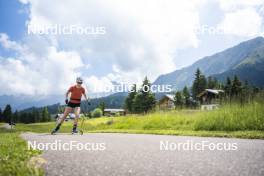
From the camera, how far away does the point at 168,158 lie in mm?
5629

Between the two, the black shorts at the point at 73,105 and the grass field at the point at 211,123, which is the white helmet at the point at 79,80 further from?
the grass field at the point at 211,123

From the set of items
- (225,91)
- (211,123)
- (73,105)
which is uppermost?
(225,91)

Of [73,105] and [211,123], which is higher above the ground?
[73,105]

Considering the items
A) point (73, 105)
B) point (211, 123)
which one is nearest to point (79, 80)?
point (73, 105)

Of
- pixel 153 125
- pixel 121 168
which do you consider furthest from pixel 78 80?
pixel 121 168

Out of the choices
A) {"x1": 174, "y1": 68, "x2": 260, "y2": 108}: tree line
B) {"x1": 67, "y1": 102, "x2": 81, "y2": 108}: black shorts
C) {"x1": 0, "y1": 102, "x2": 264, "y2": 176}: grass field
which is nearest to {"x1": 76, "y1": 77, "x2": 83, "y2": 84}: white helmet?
{"x1": 67, "y1": 102, "x2": 81, "y2": 108}: black shorts

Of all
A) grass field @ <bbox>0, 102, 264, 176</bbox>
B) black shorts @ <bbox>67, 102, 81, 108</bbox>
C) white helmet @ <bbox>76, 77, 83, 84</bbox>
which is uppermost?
white helmet @ <bbox>76, 77, 83, 84</bbox>

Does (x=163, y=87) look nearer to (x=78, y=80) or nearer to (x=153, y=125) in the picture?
(x=153, y=125)

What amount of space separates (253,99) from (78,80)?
7.68m

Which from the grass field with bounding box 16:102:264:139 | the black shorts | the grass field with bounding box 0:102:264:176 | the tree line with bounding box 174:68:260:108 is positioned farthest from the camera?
the tree line with bounding box 174:68:260:108

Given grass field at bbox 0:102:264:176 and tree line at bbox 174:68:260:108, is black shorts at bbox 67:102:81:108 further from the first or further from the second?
tree line at bbox 174:68:260:108

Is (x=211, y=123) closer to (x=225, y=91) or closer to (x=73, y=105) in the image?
(x=73, y=105)

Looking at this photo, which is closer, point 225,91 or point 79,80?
point 79,80

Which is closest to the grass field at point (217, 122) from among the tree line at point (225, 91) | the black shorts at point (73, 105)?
the tree line at point (225, 91)
